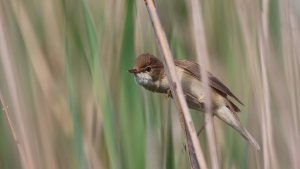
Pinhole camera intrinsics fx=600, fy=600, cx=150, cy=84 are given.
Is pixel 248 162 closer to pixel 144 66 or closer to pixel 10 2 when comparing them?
pixel 144 66

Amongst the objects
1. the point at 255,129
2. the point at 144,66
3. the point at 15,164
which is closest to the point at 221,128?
the point at 255,129

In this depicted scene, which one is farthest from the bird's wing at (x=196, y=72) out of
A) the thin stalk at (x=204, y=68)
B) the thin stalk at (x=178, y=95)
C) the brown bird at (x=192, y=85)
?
the thin stalk at (x=178, y=95)

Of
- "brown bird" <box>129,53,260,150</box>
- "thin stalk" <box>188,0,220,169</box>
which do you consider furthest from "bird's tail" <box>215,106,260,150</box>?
"thin stalk" <box>188,0,220,169</box>

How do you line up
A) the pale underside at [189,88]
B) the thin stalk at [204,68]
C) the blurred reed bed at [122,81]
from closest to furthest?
the thin stalk at [204,68]
the blurred reed bed at [122,81]
the pale underside at [189,88]

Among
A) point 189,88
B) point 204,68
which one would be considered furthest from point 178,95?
point 189,88

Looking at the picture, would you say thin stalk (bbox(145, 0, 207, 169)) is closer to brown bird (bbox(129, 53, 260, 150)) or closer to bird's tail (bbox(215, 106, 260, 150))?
brown bird (bbox(129, 53, 260, 150))

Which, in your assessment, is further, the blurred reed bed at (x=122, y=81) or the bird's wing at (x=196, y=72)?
the bird's wing at (x=196, y=72)

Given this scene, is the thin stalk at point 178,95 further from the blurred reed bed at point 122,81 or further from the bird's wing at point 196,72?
the bird's wing at point 196,72

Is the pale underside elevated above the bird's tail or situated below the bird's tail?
above
